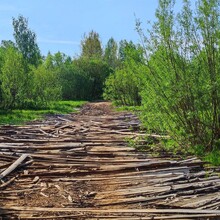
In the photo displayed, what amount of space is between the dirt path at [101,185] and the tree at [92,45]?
181 feet

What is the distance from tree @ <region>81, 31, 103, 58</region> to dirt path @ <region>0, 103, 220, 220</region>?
55230mm

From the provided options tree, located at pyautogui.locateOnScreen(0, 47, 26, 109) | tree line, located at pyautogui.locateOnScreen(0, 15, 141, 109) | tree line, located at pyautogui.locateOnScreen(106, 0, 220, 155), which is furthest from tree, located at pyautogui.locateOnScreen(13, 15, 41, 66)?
tree line, located at pyautogui.locateOnScreen(106, 0, 220, 155)

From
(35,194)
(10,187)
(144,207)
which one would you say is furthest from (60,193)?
(144,207)

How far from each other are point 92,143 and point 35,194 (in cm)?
382

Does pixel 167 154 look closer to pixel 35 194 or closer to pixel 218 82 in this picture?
pixel 218 82

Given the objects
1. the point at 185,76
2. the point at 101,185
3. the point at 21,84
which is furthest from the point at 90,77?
the point at 101,185

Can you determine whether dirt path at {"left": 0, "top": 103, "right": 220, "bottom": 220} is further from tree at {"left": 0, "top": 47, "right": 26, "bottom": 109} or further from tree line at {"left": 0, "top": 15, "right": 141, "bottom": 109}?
tree at {"left": 0, "top": 47, "right": 26, "bottom": 109}

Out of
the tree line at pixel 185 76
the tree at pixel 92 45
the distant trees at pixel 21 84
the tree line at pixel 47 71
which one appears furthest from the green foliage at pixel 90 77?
the tree line at pixel 185 76

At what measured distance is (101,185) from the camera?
5.83m

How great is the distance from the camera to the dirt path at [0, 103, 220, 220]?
4.61 m

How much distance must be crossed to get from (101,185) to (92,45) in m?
59.7

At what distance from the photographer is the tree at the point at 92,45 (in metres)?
63.3

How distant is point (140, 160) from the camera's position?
23.3 ft

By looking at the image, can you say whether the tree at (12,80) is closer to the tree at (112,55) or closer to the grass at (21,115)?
the grass at (21,115)
